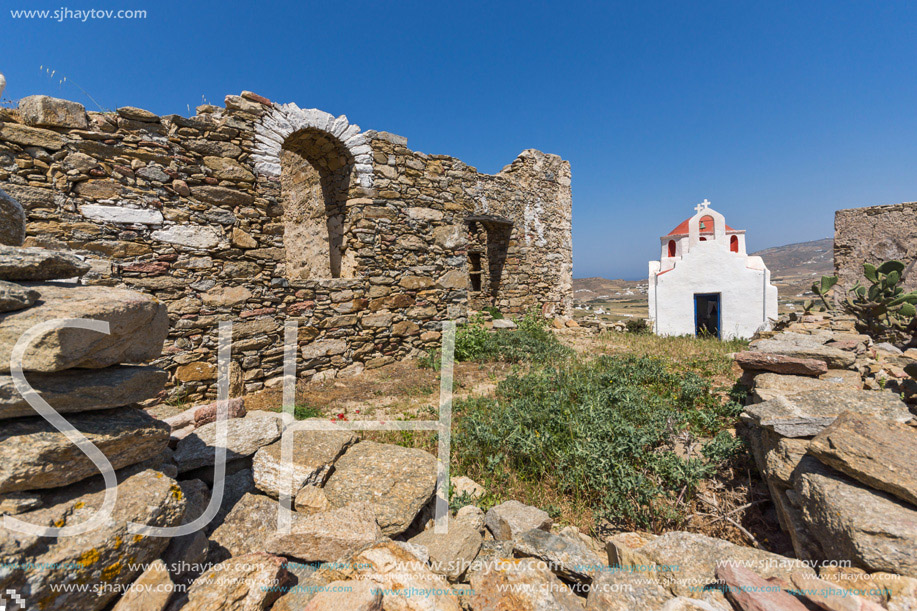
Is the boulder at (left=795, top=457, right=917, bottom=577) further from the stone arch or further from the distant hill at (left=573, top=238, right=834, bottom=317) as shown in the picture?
the distant hill at (left=573, top=238, right=834, bottom=317)

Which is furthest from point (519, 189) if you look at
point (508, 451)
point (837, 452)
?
point (837, 452)

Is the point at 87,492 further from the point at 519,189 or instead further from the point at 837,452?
the point at 519,189

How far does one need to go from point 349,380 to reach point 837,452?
220 inches

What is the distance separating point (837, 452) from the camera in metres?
1.89

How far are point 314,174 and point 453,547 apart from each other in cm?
702

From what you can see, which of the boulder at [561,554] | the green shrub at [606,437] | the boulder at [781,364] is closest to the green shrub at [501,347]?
the green shrub at [606,437]

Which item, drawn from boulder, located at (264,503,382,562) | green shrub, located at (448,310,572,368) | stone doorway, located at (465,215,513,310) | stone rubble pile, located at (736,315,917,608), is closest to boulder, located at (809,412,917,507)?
stone rubble pile, located at (736,315,917,608)

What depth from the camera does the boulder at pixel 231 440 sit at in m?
2.43

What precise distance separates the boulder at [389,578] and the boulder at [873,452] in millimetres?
1946

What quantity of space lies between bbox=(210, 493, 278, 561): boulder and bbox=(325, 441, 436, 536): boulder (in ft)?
1.17

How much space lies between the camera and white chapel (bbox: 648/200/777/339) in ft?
38.9

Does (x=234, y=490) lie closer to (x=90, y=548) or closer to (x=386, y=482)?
(x=386, y=482)

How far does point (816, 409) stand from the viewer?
2.63 meters

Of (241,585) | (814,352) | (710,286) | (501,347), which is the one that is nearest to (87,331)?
(241,585)
